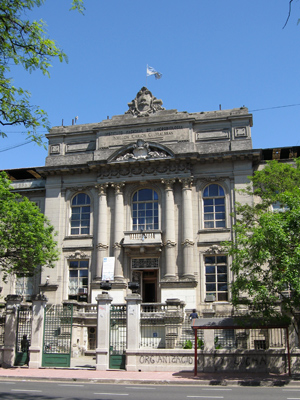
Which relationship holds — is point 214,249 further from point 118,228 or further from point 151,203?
point 118,228

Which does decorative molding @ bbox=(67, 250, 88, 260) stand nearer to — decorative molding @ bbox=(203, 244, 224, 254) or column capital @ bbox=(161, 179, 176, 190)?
column capital @ bbox=(161, 179, 176, 190)

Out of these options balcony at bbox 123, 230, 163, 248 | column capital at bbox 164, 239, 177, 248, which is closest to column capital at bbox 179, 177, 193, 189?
balcony at bbox 123, 230, 163, 248

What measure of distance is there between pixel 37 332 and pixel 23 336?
4.04 ft

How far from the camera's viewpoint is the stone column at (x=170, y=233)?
107 feet

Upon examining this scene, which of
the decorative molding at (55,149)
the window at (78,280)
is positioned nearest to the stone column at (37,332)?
the window at (78,280)

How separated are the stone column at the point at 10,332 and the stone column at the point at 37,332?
0.94 metres

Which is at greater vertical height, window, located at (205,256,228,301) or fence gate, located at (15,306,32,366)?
window, located at (205,256,228,301)

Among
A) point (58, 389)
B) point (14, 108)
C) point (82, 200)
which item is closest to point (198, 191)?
point (82, 200)

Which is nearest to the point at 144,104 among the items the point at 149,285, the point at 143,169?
the point at 143,169

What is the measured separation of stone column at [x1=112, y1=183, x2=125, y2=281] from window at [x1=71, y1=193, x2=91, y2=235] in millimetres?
2579

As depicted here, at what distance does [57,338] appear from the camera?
22.2m

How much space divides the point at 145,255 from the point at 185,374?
14.9m

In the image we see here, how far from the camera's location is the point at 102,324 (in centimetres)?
2139

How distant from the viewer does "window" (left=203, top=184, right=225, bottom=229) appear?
33.7 m
